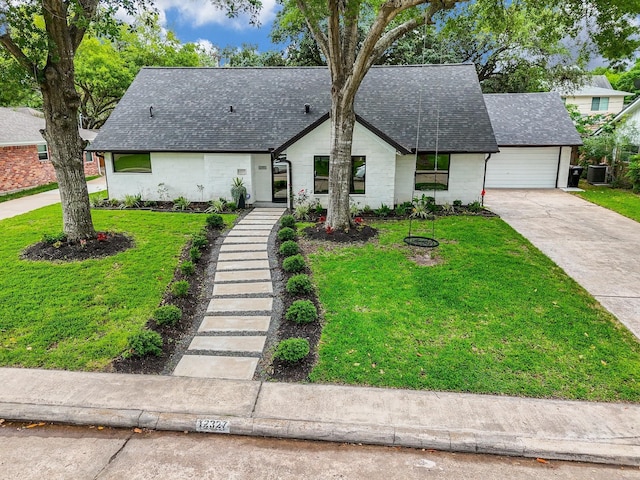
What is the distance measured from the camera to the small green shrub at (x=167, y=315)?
6.89 metres

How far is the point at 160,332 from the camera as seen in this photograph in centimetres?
684

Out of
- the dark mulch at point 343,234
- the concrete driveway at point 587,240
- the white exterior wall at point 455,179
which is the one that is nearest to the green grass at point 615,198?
the concrete driveway at point 587,240

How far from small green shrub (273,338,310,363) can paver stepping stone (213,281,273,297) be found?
8.03ft

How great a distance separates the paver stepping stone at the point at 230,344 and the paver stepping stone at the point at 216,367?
0.22 meters

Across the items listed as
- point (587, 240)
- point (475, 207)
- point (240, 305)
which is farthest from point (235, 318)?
point (475, 207)

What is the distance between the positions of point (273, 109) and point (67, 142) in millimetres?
9094

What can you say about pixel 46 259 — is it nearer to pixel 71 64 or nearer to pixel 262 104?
pixel 71 64

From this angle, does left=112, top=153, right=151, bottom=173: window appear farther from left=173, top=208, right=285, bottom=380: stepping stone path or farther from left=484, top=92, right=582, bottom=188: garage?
left=484, top=92, right=582, bottom=188: garage

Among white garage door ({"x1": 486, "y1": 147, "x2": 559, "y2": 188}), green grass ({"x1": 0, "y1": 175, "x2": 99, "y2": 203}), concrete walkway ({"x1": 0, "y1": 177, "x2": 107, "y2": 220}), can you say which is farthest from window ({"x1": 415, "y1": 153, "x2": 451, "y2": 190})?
green grass ({"x1": 0, "y1": 175, "x2": 99, "y2": 203})

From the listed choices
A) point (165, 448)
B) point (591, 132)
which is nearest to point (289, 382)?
point (165, 448)

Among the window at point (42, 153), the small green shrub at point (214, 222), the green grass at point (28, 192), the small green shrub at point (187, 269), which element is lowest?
the small green shrub at point (187, 269)

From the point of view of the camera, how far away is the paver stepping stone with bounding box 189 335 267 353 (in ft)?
21.2

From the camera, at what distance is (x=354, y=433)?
4727 mm

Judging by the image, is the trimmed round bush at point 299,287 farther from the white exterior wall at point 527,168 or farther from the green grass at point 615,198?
the white exterior wall at point 527,168
